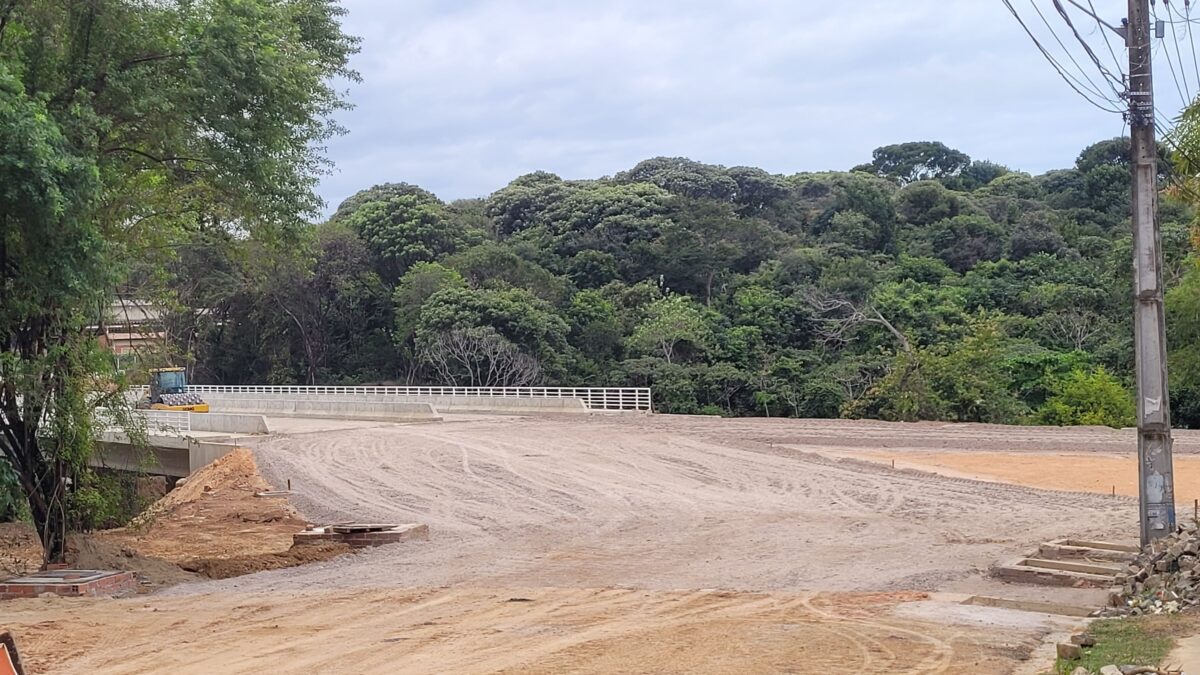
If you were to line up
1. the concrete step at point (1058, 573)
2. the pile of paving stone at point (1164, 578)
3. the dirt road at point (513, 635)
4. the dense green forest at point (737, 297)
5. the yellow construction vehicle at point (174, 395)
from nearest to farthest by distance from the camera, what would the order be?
the dirt road at point (513, 635) < the pile of paving stone at point (1164, 578) < the concrete step at point (1058, 573) < the dense green forest at point (737, 297) < the yellow construction vehicle at point (174, 395)

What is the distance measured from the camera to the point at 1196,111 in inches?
610

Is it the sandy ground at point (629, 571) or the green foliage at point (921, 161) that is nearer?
the sandy ground at point (629, 571)

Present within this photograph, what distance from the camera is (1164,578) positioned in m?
11.8

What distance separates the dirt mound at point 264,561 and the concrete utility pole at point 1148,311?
11.7 m

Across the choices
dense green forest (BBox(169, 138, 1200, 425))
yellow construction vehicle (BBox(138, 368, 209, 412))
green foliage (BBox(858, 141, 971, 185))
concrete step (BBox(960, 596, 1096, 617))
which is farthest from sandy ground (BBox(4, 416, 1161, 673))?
green foliage (BBox(858, 141, 971, 185))

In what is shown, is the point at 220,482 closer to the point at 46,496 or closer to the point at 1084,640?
the point at 46,496

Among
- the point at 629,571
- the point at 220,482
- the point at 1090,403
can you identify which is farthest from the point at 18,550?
the point at 1090,403

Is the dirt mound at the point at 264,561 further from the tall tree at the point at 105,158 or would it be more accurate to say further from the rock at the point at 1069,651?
the rock at the point at 1069,651

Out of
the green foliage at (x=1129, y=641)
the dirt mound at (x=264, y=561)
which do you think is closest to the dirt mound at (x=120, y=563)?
the dirt mound at (x=264, y=561)

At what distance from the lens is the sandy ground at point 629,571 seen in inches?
411

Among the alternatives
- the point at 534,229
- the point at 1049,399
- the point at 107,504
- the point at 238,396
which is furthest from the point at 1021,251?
the point at 107,504

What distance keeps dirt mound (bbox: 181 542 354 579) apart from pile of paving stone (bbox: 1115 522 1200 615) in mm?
11437

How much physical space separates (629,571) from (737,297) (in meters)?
45.0

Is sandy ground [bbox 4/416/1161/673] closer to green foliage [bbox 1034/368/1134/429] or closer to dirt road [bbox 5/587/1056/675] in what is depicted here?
dirt road [bbox 5/587/1056/675]
